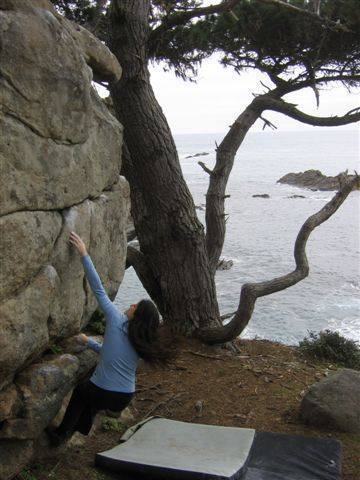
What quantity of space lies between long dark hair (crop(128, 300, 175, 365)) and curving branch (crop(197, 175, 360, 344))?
3.49 m

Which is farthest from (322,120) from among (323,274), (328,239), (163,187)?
(328,239)

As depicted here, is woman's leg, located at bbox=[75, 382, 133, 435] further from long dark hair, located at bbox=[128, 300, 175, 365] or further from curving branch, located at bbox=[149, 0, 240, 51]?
curving branch, located at bbox=[149, 0, 240, 51]

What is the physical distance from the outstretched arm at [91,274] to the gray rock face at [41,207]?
7 cm

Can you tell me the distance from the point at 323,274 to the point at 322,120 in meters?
14.5

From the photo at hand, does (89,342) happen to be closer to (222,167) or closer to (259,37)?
(222,167)

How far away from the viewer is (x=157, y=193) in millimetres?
8109

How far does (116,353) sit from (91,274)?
65 cm

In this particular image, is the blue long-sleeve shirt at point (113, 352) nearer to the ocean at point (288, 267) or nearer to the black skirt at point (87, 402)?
the black skirt at point (87, 402)

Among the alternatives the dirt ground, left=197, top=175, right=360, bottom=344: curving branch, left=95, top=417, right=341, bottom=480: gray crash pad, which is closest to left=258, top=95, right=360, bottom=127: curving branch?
left=197, top=175, right=360, bottom=344: curving branch

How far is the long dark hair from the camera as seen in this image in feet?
14.8

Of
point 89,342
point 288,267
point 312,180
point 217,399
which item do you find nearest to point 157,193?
point 217,399

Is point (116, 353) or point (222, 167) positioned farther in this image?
point (222, 167)

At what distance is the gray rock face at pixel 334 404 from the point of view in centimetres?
612

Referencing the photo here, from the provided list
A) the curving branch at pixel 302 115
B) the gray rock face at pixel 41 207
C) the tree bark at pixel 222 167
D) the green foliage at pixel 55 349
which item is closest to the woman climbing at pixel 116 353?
the gray rock face at pixel 41 207
